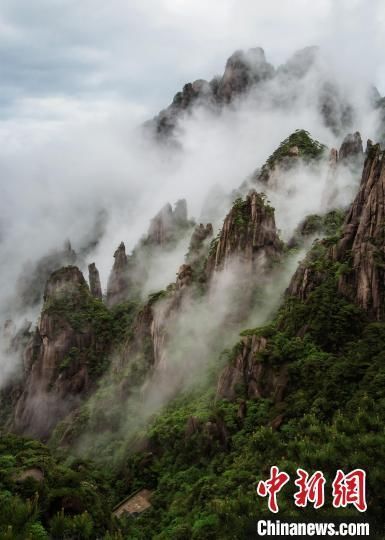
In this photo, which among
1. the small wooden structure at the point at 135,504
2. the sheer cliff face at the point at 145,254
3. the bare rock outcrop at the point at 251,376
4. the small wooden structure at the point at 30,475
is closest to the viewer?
the small wooden structure at the point at 30,475

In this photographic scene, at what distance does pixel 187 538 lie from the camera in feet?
95.1

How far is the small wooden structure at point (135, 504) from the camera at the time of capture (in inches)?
1667

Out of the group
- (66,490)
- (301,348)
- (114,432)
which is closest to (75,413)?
(114,432)

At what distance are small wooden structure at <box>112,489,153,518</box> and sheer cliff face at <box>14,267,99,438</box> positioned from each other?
37.9 meters

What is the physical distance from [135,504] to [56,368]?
44760 mm

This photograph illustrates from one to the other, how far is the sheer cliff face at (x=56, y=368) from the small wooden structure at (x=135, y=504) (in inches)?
1491

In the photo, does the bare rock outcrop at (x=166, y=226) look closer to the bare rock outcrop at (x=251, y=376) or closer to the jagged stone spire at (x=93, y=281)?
the jagged stone spire at (x=93, y=281)

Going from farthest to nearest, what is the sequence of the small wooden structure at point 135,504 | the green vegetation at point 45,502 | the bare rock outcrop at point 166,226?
the bare rock outcrop at point 166,226
the small wooden structure at point 135,504
the green vegetation at point 45,502

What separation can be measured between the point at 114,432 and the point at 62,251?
11069 centimetres

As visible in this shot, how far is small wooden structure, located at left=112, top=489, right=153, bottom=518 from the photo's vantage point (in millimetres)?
42344

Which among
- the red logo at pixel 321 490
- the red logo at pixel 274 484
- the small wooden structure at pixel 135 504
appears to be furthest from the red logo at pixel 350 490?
the small wooden structure at pixel 135 504

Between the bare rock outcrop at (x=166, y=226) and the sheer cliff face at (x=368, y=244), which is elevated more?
the bare rock outcrop at (x=166, y=226)

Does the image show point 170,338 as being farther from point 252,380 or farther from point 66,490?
point 66,490

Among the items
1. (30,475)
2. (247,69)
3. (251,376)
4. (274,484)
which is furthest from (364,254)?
(247,69)
